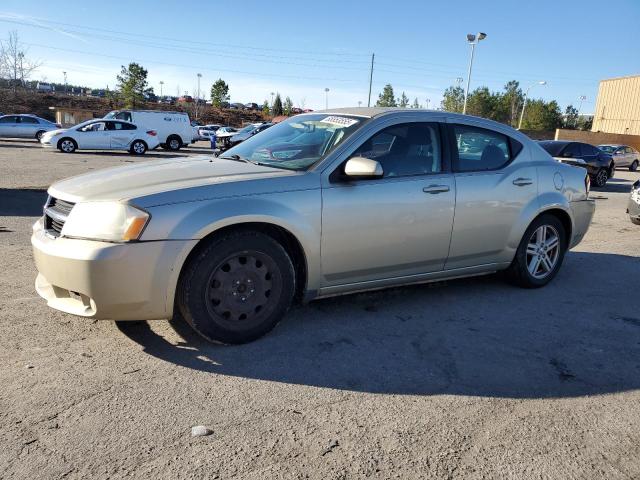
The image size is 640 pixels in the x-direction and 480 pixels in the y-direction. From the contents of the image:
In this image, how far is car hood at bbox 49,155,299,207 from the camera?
3332 mm

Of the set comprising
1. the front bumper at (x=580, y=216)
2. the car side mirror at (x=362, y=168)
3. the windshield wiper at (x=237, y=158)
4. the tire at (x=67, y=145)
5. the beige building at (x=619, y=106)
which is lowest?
the tire at (x=67, y=145)

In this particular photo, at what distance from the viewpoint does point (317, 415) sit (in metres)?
2.84

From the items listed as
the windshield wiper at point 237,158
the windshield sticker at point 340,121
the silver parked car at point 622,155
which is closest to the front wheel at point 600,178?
the silver parked car at point 622,155

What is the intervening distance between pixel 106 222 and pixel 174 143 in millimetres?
24863

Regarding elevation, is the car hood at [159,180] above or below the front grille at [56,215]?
above

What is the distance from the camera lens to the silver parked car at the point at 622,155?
1137 inches

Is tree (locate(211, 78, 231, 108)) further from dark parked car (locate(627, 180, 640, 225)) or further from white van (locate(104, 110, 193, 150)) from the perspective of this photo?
dark parked car (locate(627, 180, 640, 225))

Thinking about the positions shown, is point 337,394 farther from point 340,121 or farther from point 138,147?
point 138,147

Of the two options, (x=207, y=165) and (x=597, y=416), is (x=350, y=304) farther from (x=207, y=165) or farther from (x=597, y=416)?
(x=597, y=416)

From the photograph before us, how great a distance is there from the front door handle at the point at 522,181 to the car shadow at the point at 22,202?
656 cm

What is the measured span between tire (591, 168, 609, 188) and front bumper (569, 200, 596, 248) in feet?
48.5

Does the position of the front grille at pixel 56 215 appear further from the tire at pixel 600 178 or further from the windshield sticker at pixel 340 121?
the tire at pixel 600 178

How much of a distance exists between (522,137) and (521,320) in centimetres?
184

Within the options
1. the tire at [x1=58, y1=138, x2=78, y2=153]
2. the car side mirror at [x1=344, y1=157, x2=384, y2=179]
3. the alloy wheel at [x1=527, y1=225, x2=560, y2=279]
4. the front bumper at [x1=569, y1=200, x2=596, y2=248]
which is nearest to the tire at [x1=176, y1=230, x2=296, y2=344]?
the car side mirror at [x1=344, y1=157, x2=384, y2=179]
